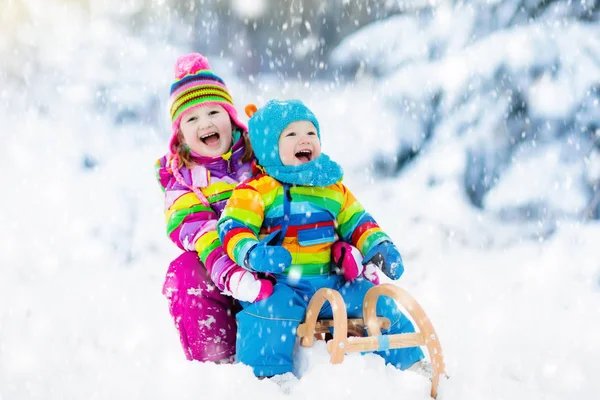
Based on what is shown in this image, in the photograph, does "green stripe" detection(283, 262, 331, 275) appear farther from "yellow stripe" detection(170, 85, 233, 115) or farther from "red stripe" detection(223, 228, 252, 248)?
"yellow stripe" detection(170, 85, 233, 115)

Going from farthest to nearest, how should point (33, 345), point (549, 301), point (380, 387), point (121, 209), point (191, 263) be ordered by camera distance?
1. point (121, 209)
2. point (549, 301)
3. point (33, 345)
4. point (191, 263)
5. point (380, 387)

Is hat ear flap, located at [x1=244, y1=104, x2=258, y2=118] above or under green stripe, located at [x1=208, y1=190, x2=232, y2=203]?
above

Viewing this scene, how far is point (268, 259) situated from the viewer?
2.04 metres

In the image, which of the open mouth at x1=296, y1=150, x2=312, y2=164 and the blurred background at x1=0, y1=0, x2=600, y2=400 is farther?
the blurred background at x1=0, y1=0, x2=600, y2=400

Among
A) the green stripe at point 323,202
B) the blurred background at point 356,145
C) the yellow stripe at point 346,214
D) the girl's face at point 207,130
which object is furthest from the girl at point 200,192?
the blurred background at point 356,145

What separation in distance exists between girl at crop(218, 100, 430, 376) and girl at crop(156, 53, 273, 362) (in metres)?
0.21

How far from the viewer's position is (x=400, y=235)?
17.3 feet

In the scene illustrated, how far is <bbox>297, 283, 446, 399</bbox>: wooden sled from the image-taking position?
6.50 feet

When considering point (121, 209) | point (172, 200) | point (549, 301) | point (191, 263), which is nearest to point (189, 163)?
point (172, 200)

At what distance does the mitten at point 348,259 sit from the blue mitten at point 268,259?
1.01ft

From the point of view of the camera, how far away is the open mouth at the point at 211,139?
105 inches

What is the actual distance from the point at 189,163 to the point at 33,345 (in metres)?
1.85

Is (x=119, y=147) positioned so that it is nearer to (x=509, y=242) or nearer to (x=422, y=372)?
(x=509, y=242)

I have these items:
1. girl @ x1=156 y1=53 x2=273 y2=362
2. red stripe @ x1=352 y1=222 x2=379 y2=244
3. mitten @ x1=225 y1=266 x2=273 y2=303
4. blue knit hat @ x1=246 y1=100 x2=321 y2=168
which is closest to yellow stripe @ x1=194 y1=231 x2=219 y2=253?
girl @ x1=156 y1=53 x2=273 y2=362
